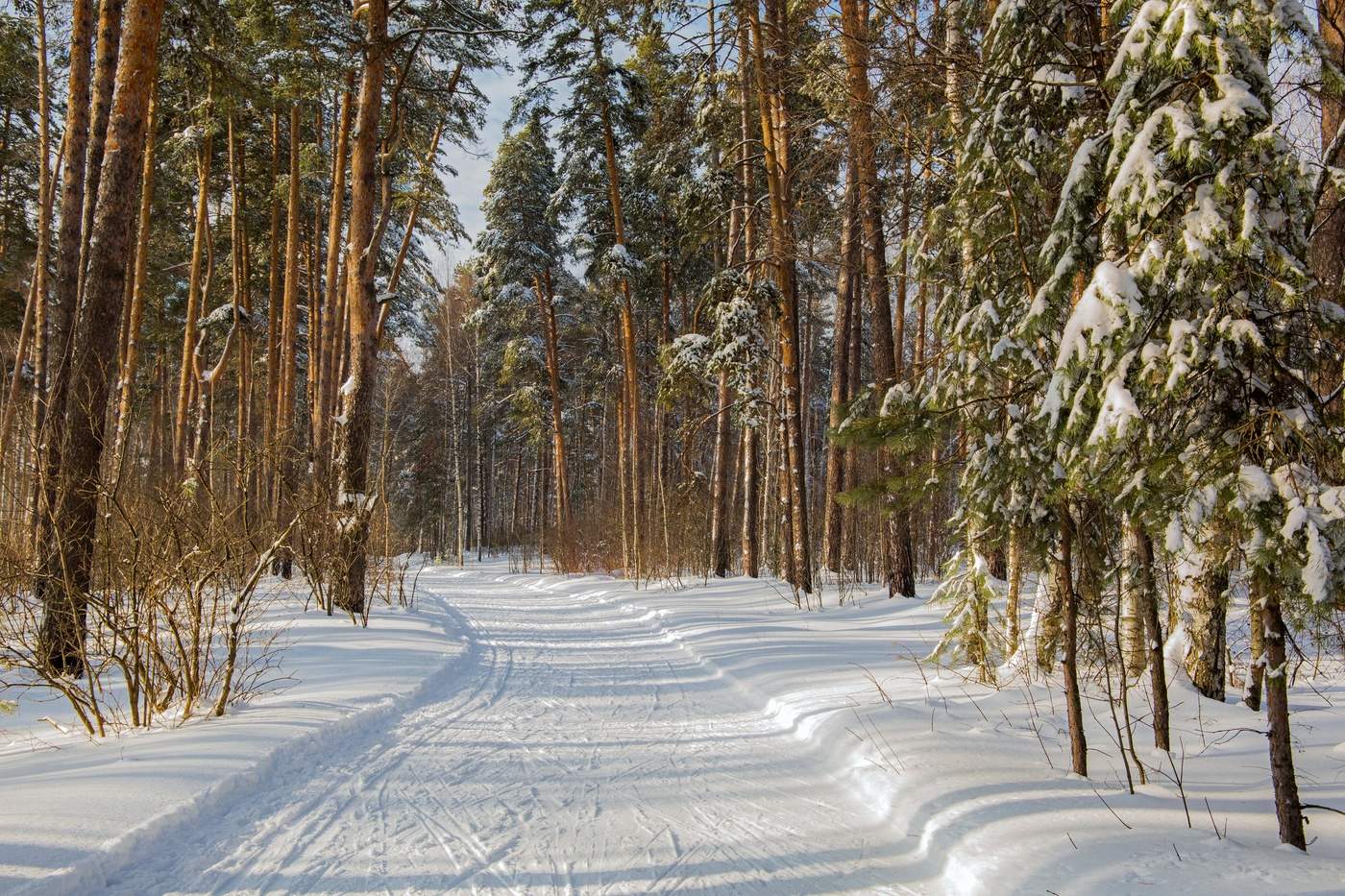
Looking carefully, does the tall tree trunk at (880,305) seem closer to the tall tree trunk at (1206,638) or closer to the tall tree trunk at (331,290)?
the tall tree trunk at (1206,638)

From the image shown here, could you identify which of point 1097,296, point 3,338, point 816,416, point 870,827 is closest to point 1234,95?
point 1097,296

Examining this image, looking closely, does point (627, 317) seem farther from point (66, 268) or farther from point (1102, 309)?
point (1102, 309)

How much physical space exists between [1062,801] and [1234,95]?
A: 10.3 ft

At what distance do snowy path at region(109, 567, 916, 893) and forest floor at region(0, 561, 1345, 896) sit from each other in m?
0.02

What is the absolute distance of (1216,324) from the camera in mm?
2754

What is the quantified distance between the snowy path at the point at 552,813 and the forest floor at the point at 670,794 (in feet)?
0.06

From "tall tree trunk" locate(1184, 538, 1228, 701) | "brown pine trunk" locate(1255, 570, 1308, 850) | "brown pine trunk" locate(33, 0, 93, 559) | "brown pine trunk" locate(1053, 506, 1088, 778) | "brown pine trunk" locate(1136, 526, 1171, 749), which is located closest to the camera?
"brown pine trunk" locate(1255, 570, 1308, 850)

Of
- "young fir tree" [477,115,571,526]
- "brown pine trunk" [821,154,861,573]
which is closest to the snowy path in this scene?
"brown pine trunk" [821,154,861,573]

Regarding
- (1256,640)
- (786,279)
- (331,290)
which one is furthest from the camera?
(331,290)

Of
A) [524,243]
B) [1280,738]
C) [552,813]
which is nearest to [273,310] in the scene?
[524,243]

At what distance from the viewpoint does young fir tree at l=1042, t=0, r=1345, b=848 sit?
259 centimetres

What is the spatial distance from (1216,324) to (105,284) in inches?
323

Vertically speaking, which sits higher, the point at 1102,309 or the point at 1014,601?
the point at 1102,309

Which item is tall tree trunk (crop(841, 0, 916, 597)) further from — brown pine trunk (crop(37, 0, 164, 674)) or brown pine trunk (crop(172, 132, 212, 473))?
brown pine trunk (crop(172, 132, 212, 473))
